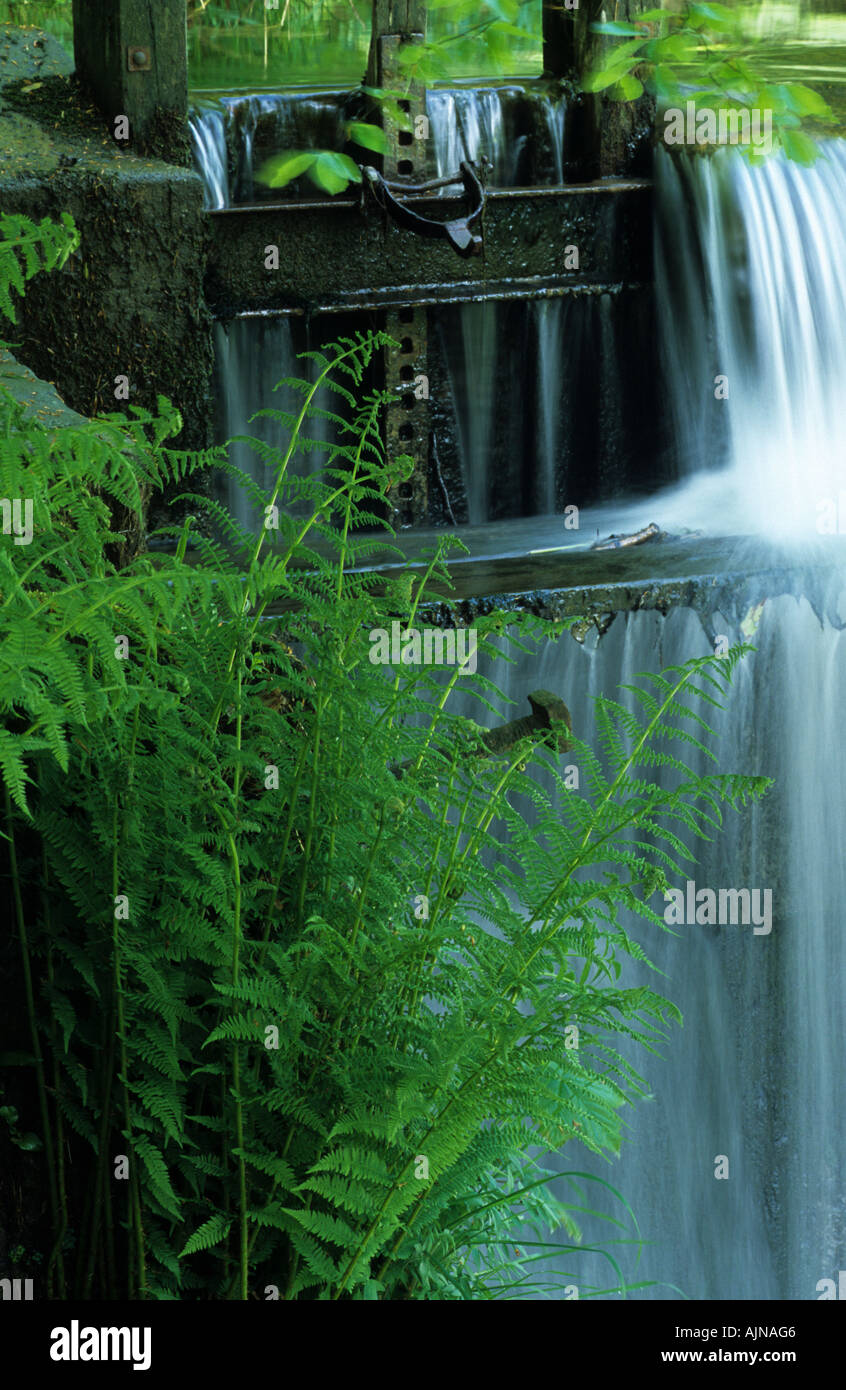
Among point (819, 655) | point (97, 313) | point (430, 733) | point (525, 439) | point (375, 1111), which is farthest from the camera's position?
point (525, 439)

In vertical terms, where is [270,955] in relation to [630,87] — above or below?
below

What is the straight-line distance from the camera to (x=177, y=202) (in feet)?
15.4

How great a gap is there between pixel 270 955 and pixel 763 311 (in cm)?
460

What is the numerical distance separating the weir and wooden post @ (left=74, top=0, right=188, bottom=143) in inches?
2.1

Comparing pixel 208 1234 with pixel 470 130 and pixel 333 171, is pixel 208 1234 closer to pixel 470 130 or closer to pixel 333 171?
pixel 333 171

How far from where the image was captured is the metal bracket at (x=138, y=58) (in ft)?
15.8

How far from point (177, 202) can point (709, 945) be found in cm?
332

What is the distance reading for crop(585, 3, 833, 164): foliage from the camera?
4613mm

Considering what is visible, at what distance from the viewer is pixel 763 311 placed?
5.89m

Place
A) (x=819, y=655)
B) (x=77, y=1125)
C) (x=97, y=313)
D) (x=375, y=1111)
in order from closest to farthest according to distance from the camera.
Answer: (x=375, y=1111) → (x=77, y=1125) → (x=97, y=313) → (x=819, y=655)

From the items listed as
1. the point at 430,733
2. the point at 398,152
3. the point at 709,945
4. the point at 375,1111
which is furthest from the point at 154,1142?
the point at 398,152

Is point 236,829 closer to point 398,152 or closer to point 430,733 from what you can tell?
point 430,733

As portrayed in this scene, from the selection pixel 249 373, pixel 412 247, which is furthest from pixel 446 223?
pixel 249 373

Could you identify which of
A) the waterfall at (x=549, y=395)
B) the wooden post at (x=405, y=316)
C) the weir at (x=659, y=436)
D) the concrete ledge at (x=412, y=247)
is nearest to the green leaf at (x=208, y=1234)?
the weir at (x=659, y=436)
